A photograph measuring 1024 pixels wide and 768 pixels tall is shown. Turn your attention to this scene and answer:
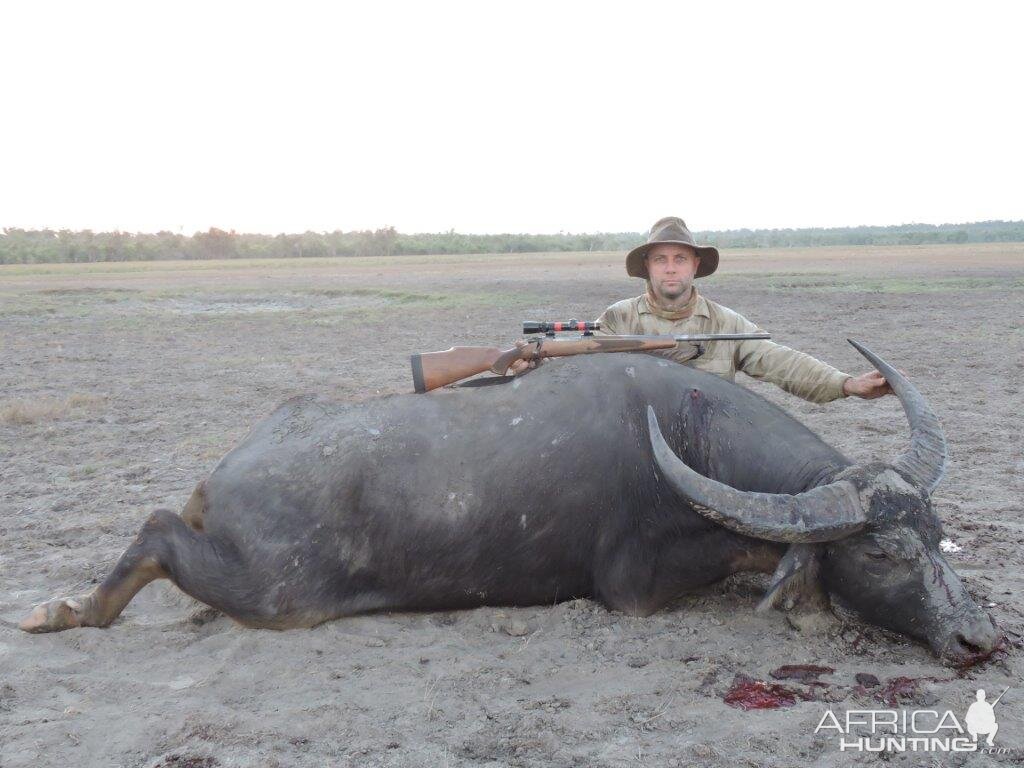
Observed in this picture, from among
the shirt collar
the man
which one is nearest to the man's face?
the man

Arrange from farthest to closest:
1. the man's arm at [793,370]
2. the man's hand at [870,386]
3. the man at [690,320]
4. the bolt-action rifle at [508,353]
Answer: the man at [690,320], the man's arm at [793,370], the man's hand at [870,386], the bolt-action rifle at [508,353]

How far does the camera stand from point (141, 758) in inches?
122

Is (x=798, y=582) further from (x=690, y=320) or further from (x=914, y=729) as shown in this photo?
(x=690, y=320)

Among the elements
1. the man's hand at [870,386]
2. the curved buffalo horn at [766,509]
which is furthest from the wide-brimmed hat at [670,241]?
the curved buffalo horn at [766,509]

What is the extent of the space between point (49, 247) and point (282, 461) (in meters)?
63.3

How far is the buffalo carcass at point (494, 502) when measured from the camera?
161 inches

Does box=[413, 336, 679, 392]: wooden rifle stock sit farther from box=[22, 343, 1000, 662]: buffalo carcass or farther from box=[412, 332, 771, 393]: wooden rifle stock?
box=[22, 343, 1000, 662]: buffalo carcass

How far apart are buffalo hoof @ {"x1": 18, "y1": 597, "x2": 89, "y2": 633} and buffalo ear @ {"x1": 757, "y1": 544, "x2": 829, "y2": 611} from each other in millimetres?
3391

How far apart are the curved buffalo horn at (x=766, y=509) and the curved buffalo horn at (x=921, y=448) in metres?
0.45

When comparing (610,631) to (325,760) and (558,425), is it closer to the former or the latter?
(558,425)

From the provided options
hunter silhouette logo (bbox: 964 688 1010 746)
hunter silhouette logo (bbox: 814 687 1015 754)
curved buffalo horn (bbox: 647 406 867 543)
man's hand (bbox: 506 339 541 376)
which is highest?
man's hand (bbox: 506 339 541 376)

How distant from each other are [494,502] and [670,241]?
2.35 m

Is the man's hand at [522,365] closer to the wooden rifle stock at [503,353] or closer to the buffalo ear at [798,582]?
the wooden rifle stock at [503,353]

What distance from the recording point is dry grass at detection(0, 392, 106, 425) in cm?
842
